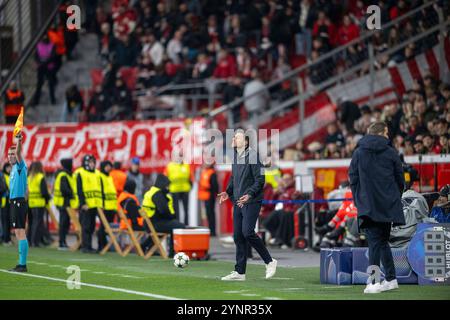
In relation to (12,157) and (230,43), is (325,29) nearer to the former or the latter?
(230,43)

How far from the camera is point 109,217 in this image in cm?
2402

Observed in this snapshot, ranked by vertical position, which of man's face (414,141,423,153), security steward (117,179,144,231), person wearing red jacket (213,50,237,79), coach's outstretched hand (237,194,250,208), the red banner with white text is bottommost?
security steward (117,179,144,231)

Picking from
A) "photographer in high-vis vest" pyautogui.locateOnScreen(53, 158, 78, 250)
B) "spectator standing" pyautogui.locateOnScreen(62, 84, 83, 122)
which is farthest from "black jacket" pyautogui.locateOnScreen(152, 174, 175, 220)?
"spectator standing" pyautogui.locateOnScreen(62, 84, 83, 122)

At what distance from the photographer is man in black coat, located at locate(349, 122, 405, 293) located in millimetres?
14234

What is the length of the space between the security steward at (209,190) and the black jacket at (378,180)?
13347 mm

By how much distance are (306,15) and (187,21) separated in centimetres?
418

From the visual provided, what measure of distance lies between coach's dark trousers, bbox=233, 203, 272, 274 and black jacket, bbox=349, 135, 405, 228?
7.13 feet

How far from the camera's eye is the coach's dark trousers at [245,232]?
16.2m

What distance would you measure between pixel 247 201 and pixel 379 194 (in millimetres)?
2407

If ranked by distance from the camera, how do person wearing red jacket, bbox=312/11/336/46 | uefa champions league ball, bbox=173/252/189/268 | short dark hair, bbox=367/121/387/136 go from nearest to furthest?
short dark hair, bbox=367/121/387/136, uefa champions league ball, bbox=173/252/189/268, person wearing red jacket, bbox=312/11/336/46

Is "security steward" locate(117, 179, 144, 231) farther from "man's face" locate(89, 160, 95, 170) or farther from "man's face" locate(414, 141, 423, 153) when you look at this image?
"man's face" locate(414, 141, 423, 153)

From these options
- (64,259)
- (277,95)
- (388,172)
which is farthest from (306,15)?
(388,172)

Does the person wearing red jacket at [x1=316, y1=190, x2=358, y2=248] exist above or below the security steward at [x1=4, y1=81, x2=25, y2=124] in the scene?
below
